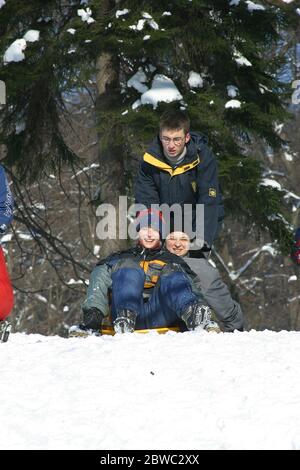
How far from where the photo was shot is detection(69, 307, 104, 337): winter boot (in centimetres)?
532

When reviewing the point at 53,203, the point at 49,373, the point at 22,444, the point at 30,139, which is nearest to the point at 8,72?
the point at 30,139

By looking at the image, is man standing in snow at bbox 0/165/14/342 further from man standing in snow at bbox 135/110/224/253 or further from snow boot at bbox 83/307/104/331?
man standing in snow at bbox 135/110/224/253

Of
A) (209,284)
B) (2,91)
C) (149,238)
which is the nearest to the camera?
(149,238)

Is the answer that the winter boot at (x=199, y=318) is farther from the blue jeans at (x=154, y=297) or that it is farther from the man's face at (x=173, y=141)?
the man's face at (x=173, y=141)

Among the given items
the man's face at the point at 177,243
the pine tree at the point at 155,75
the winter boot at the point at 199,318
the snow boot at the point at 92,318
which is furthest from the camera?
the pine tree at the point at 155,75

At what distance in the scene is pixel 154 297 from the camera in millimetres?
5426

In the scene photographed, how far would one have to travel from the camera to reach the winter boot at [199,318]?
499 centimetres

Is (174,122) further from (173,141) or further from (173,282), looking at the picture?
(173,282)

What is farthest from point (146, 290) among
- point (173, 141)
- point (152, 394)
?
point (152, 394)

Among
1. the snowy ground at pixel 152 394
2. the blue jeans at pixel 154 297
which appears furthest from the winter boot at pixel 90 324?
the snowy ground at pixel 152 394

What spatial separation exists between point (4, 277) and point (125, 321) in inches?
31.7

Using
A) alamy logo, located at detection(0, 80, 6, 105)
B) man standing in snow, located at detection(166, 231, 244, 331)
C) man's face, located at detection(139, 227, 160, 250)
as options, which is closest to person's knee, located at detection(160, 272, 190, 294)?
man's face, located at detection(139, 227, 160, 250)

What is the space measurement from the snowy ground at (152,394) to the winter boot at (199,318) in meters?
0.60
